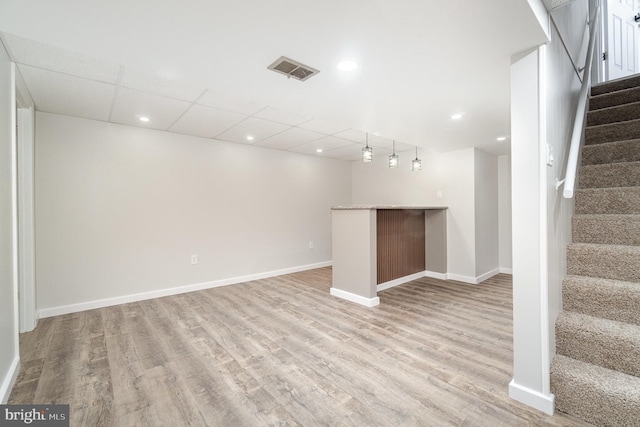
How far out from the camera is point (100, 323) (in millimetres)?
3084

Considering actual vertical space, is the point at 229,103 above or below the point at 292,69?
above

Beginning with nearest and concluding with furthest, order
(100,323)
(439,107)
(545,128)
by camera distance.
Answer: (545,128), (439,107), (100,323)

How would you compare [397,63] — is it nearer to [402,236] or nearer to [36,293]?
[402,236]

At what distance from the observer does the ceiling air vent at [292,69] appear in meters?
1.95

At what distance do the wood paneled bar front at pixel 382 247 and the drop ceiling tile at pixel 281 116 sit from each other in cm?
131

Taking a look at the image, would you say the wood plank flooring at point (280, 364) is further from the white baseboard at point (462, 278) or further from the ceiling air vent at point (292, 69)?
the ceiling air vent at point (292, 69)

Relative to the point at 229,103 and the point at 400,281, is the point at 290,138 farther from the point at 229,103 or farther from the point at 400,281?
the point at 400,281

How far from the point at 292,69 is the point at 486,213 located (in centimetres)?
433

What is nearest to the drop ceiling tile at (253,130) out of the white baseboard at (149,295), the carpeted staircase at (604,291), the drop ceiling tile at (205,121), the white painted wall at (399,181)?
the drop ceiling tile at (205,121)

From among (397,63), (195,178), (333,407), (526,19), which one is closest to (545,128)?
(526,19)

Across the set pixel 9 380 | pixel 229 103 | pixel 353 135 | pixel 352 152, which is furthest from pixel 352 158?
pixel 9 380

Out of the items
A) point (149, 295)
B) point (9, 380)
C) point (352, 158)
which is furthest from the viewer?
point (352, 158)

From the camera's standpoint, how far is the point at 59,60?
220 centimetres

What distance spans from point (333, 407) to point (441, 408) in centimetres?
66
